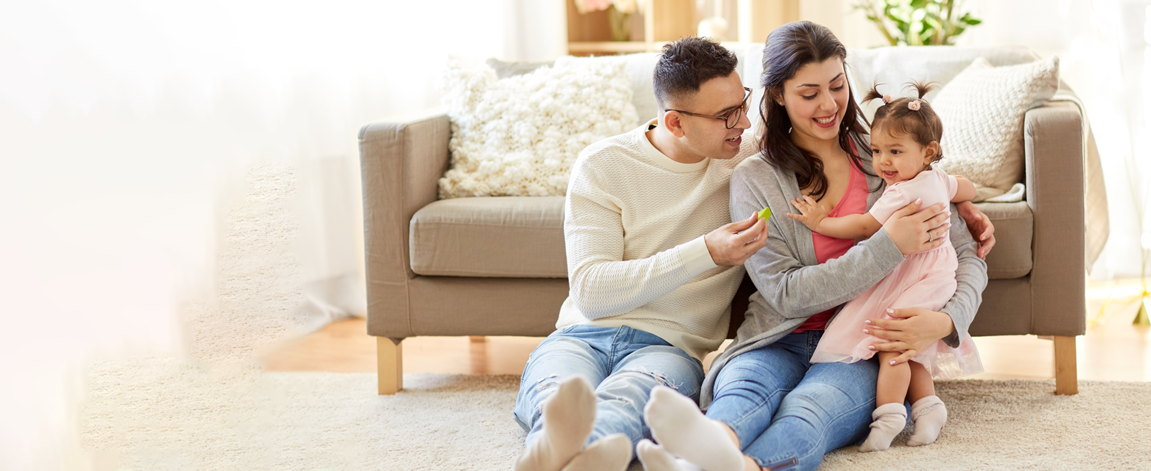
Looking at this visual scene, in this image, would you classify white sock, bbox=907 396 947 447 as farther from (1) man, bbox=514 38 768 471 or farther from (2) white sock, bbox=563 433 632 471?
(2) white sock, bbox=563 433 632 471

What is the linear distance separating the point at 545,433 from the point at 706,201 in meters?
0.60

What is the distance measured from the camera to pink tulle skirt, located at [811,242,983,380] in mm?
1399

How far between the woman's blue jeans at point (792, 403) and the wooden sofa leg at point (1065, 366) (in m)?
0.52

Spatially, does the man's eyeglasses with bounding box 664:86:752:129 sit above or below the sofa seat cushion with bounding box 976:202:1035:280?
above

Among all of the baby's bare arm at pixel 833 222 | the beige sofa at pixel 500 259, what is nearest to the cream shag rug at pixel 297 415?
the beige sofa at pixel 500 259

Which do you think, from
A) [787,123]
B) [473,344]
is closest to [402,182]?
[473,344]

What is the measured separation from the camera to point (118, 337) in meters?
1.18

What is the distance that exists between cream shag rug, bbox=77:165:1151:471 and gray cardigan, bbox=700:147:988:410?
23 centimetres

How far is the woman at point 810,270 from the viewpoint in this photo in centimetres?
129

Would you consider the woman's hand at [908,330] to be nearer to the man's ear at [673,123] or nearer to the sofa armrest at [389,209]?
the man's ear at [673,123]

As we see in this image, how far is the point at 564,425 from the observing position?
1067 millimetres

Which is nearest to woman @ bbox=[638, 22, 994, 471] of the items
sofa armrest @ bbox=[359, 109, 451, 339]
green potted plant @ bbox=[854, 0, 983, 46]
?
sofa armrest @ bbox=[359, 109, 451, 339]

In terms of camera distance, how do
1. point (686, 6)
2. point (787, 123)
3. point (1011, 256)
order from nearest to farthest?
point (787, 123) < point (1011, 256) < point (686, 6)

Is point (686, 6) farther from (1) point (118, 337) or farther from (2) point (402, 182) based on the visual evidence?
(1) point (118, 337)
